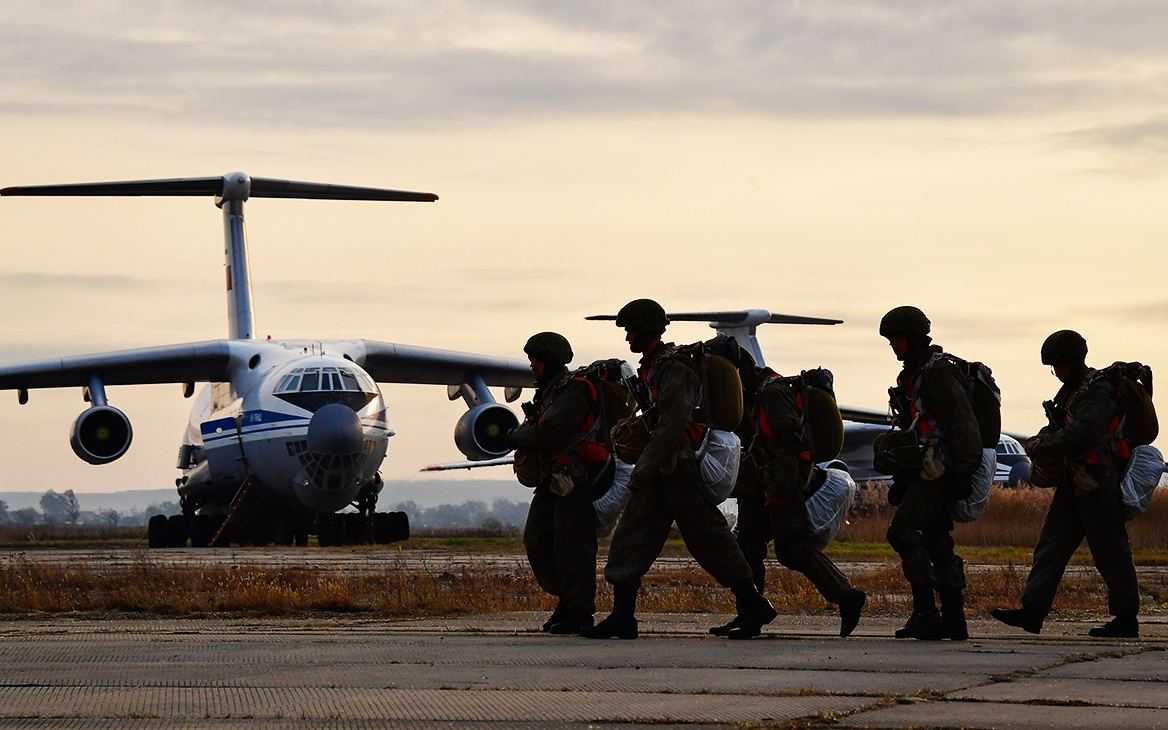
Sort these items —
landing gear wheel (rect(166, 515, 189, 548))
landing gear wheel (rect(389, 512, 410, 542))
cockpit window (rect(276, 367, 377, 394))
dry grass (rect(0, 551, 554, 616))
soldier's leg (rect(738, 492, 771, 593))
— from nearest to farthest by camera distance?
soldier's leg (rect(738, 492, 771, 593)) → dry grass (rect(0, 551, 554, 616)) → cockpit window (rect(276, 367, 377, 394)) → landing gear wheel (rect(389, 512, 410, 542)) → landing gear wheel (rect(166, 515, 189, 548))

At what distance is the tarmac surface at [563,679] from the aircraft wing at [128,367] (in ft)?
60.7

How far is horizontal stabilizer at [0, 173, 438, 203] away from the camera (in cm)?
2998

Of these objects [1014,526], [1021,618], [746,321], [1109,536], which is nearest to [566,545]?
[1021,618]

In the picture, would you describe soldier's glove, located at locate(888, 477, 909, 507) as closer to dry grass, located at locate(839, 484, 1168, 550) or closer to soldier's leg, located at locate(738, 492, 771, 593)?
soldier's leg, located at locate(738, 492, 771, 593)

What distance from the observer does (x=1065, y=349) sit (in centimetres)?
863

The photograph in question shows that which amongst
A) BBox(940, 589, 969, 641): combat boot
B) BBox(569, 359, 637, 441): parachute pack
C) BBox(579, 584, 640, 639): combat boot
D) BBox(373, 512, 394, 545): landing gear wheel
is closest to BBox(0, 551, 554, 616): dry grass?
BBox(569, 359, 637, 441): parachute pack

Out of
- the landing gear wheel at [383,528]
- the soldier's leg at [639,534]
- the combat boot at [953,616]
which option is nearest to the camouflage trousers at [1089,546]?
the combat boot at [953,616]

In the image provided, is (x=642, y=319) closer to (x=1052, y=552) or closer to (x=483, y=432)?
(x=1052, y=552)

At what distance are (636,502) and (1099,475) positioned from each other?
8.03ft

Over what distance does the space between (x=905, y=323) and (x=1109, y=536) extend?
153cm

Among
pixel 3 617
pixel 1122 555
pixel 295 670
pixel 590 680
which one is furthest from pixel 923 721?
pixel 3 617

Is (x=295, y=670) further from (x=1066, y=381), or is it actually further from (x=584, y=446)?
(x=1066, y=381)

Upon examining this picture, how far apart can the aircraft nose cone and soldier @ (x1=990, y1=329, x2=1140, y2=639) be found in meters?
16.3

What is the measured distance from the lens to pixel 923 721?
461cm
